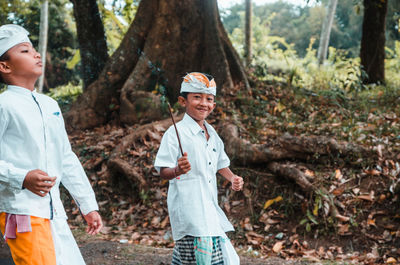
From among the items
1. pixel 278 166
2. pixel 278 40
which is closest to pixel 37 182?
pixel 278 166

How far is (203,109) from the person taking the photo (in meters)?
2.88

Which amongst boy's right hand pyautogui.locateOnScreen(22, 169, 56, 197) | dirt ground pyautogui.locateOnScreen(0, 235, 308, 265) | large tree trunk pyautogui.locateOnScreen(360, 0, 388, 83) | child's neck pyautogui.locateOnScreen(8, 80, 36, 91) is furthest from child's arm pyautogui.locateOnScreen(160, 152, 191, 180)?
large tree trunk pyautogui.locateOnScreen(360, 0, 388, 83)

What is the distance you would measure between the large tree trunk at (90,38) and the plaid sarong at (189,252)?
20.6ft

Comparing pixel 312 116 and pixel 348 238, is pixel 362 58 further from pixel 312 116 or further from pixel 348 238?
pixel 348 238

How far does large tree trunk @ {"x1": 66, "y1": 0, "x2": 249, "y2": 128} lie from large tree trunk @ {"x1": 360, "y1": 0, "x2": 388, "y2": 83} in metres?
3.89

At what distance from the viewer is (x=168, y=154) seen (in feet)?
8.97

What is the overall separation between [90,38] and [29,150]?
6.65 metres

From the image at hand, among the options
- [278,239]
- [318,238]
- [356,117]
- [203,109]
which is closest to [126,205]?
[278,239]

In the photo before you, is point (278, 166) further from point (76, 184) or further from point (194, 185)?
point (76, 184)

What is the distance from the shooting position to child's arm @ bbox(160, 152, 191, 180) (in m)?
2.44

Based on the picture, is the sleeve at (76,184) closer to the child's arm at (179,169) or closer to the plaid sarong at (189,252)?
the child's arm at (179,169)

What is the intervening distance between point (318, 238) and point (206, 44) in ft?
14.0

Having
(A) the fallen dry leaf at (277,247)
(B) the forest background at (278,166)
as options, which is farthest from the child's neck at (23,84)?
(A) the fallen dry leaf at (277,247)

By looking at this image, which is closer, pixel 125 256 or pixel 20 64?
pixel 20 64
